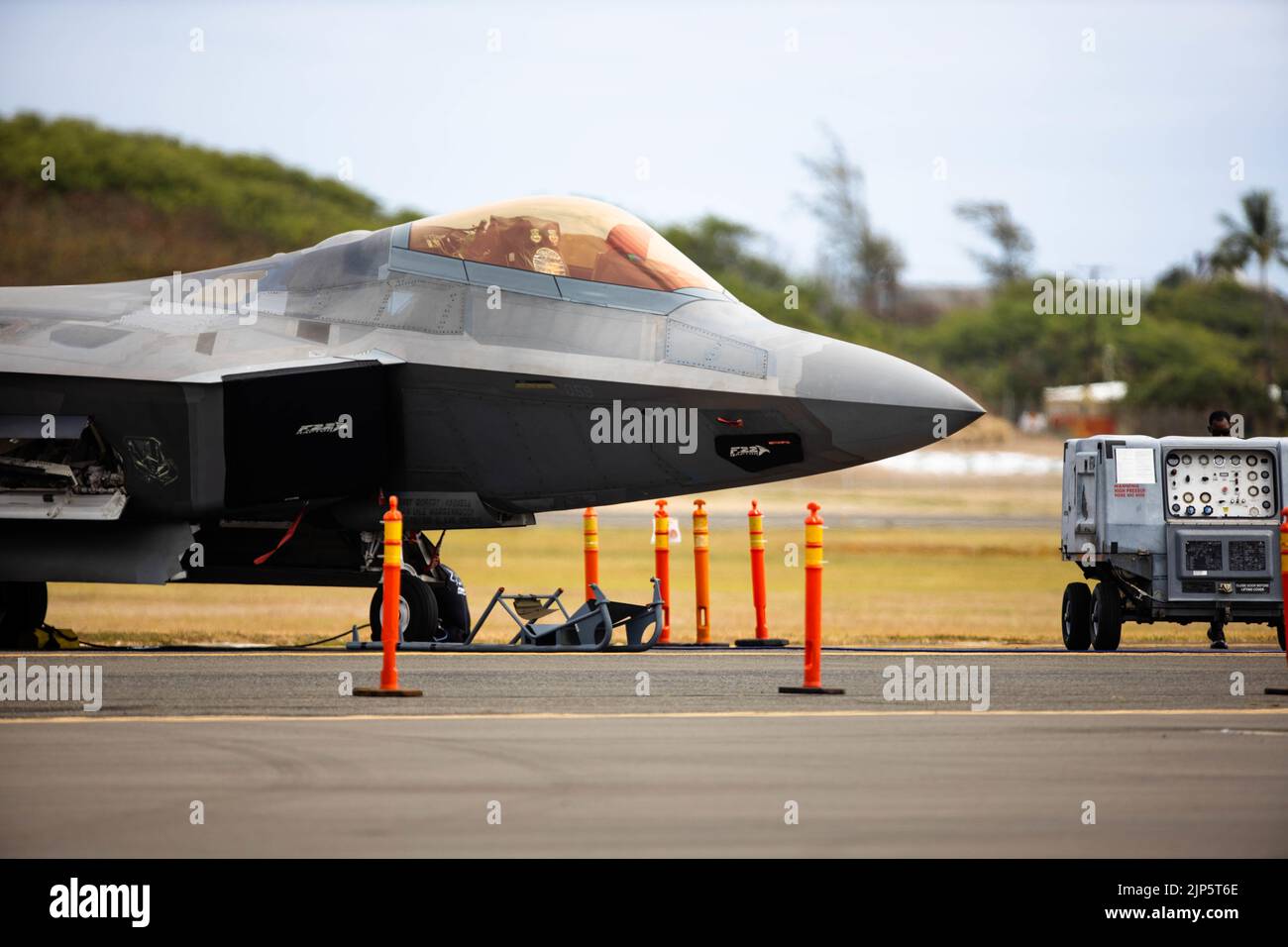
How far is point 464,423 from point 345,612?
11.8 meters

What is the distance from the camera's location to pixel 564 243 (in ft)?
49.3

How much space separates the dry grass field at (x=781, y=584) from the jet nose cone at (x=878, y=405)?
498 cm

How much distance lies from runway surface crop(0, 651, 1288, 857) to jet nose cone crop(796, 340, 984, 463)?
213cm

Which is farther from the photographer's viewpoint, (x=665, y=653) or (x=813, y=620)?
(x=665, y=653)

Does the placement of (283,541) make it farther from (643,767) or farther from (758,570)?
(643,767)

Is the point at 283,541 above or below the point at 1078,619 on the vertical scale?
above

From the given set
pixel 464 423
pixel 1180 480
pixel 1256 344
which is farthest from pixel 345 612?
pixel 1256 344

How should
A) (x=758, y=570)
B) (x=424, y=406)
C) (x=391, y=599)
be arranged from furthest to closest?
1. (x=758, y=570)
2. (x=424, y=406)
3. (x=391, y=599)

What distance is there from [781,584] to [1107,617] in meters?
17.9

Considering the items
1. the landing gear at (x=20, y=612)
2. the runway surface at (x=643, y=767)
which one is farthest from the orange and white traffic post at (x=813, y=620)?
the landing gear at (x=20, y=612)

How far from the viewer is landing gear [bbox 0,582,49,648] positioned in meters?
16.2

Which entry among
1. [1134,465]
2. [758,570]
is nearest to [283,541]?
[758,570]

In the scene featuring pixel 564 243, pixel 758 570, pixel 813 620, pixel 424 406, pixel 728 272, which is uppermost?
pixel 728 272
